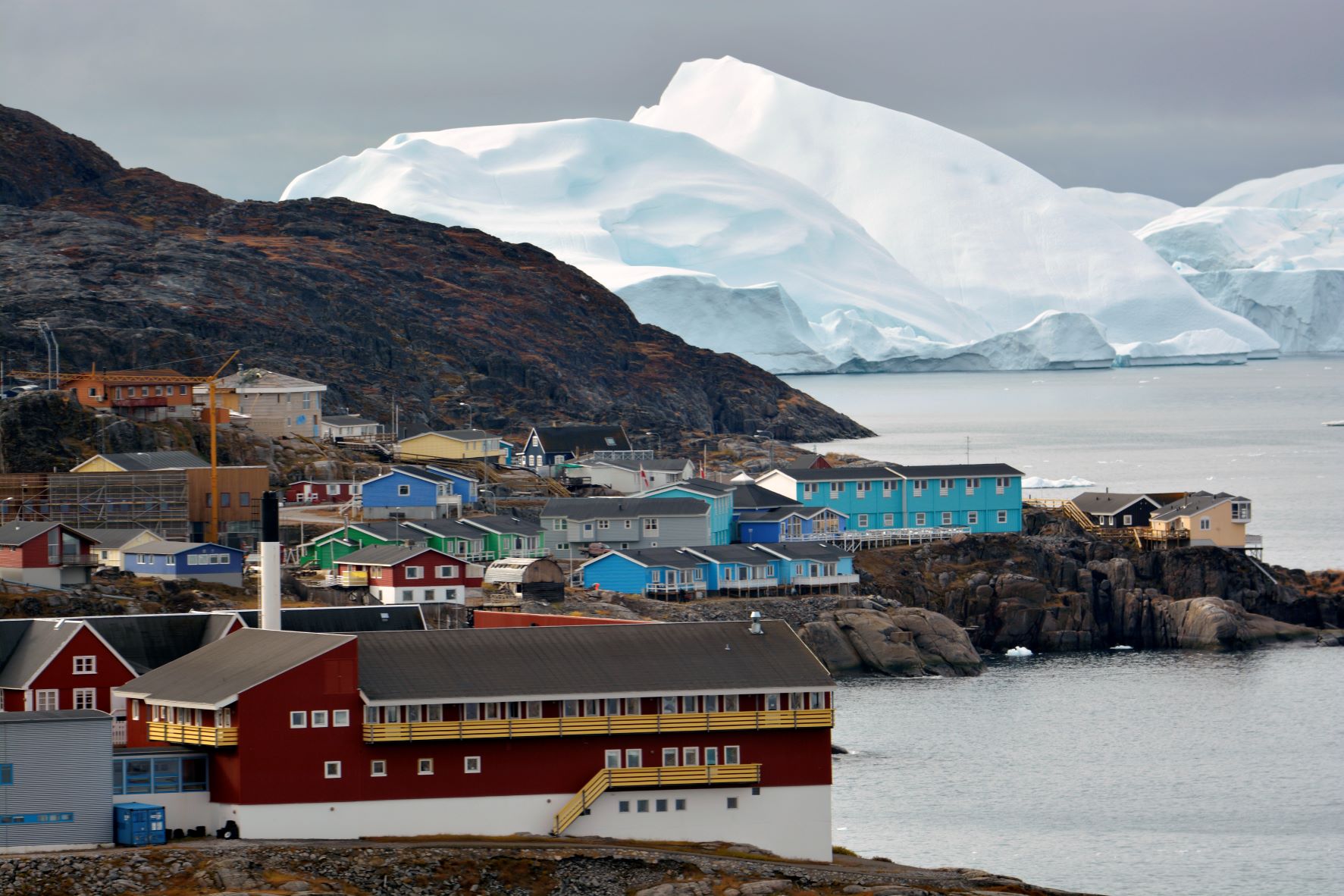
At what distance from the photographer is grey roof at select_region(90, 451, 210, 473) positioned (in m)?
66.5

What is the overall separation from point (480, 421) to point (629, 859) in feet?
270

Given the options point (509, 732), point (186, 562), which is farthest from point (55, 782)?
point (186, 562)

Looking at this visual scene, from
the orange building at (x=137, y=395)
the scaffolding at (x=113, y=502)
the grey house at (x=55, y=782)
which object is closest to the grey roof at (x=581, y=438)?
the orange building at (x=137, y=395)

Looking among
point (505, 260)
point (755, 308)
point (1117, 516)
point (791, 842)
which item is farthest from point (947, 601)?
point (755, 308)

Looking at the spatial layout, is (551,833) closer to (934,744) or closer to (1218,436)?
(934,744)

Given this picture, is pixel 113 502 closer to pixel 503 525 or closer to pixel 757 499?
pixel 503 525

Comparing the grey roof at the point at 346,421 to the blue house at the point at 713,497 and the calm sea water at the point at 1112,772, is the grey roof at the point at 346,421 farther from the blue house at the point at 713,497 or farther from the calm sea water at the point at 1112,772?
the calm sea water at the point at 1112,772

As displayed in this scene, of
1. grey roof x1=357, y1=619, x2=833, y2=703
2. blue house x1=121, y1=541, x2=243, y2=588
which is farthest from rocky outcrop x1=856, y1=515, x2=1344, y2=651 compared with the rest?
grey roof x1=357, y1=619, x2=833, y2=703

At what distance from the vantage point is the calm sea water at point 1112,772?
134ft

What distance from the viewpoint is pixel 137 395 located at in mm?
79000

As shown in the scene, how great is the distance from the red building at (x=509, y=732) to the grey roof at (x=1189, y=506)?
4251 centimetres

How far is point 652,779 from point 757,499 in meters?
42.9

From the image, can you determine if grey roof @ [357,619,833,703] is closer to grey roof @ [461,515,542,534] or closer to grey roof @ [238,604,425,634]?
grey roof @ [238,604,425,634]

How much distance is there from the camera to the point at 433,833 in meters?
32.6
